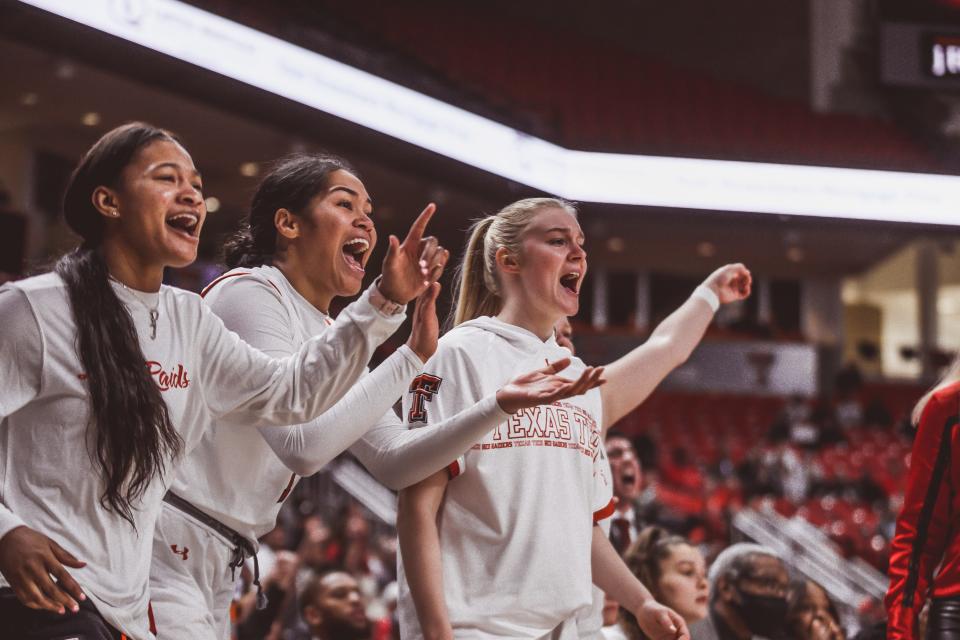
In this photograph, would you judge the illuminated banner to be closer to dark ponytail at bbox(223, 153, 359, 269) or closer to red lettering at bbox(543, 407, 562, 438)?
dark ponytail at bbox(223, 153, 359, 269)

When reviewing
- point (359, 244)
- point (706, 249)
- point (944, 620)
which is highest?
point (706, 249)

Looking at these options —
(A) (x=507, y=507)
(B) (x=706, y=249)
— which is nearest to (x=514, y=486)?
(A) (x=507, y=507)

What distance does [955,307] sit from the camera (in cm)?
2242

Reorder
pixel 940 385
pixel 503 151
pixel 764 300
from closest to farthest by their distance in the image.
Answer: pixel 940 385 < pixel 503 151 < pixel 764 300

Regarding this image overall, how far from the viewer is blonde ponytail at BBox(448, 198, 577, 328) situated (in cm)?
281

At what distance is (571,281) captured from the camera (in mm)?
2812

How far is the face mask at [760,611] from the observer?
410 cm

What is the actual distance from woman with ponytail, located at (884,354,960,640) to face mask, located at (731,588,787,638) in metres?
1.19

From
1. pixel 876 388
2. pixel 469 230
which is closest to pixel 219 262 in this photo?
pixel 469 230

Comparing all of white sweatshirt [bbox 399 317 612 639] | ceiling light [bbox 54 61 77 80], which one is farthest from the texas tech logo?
ceiling light [bbox 54 61 77 80]

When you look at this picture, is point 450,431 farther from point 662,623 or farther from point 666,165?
point 666,165

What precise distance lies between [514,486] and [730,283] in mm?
1052

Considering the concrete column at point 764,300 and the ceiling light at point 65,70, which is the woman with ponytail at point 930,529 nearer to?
the ceiling light at point 65,70

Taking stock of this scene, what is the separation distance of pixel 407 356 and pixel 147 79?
872 centimetres
